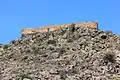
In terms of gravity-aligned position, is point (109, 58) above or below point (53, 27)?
below

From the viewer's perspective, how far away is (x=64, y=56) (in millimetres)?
38312

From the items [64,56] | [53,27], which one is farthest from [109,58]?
[53,27]

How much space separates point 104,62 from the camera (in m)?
36.2

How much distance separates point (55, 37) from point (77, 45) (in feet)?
11.4

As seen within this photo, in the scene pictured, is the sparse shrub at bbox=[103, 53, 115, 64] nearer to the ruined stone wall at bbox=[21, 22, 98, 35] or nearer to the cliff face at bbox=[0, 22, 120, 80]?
the cliff face at bbox=[0, 22, 120, 80]

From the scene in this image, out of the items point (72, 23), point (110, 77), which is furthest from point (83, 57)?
point (72, 23)

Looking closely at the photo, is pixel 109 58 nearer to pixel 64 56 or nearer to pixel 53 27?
pixel 64 56

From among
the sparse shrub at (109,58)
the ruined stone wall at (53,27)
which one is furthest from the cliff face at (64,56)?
the ruined stone wall at (53,27)

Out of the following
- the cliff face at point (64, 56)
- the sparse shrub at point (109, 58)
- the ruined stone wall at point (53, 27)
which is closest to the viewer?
the cliff face at point (64, 56)

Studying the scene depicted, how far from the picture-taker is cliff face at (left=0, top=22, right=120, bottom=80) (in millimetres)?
34188

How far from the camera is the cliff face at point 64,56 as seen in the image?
34.2m

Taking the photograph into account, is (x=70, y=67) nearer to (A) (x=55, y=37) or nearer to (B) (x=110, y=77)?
(B) (x=110, y=77)

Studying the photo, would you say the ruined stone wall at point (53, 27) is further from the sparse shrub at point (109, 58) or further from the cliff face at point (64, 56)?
the sparse shrub at point (109, 58)

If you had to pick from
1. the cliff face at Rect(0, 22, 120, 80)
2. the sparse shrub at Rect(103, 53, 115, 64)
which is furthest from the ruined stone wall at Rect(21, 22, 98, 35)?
the sparse shrub at Rect(103, 53, 115, 64)
